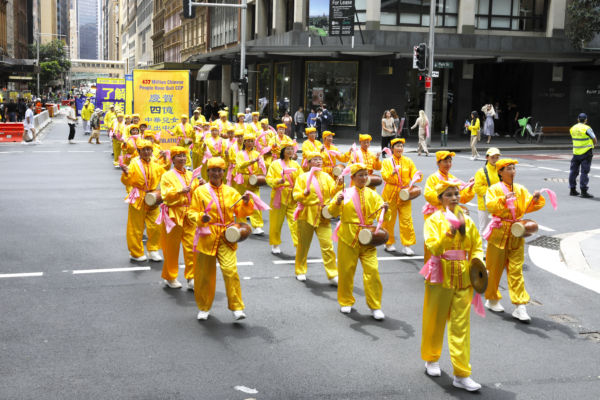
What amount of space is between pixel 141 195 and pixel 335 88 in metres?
26.7

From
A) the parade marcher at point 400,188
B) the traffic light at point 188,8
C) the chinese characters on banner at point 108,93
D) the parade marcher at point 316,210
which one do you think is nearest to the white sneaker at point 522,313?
the parade marcher at point 316,210

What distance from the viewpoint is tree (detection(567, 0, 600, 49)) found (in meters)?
32.0

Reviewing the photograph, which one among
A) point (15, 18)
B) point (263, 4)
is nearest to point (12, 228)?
point (263, 4)

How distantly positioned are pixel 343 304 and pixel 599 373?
2.77 meters

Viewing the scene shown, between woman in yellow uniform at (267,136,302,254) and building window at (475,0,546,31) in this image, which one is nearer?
woman in yellow uniform at (267,136,302,254)

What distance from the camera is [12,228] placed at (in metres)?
11.9

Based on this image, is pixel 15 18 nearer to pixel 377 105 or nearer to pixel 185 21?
pixel 185 21

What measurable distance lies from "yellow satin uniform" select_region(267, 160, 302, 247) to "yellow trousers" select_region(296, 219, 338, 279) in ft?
3.04

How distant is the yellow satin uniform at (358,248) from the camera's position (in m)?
7.25

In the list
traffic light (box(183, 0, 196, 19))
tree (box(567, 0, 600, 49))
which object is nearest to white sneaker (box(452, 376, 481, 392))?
traffic light (box(183, 0, 196, 19))

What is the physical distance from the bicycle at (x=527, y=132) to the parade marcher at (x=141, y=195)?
26.8m

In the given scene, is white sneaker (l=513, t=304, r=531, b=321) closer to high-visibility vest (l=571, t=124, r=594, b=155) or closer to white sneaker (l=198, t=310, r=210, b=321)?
white sneaker (l=198, t=310, r=210, b=321)

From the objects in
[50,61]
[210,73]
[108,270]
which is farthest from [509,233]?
[50,61]

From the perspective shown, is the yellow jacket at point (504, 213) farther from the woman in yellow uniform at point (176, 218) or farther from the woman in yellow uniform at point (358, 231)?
the woman in yellow uniform at point (176, 218)
